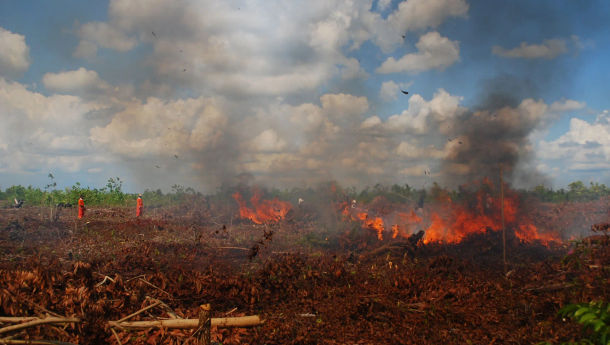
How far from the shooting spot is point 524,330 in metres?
6.38

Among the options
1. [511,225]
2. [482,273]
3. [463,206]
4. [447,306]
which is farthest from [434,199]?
[447,306]

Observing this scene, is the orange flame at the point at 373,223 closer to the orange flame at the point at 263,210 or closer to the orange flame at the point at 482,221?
the orange flame at the point at 482,221

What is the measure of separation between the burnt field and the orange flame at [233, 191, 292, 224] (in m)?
3.12

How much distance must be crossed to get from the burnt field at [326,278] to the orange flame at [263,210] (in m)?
3.12

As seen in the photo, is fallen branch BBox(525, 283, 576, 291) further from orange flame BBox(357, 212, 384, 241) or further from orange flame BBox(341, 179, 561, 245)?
orange flame BBox(357, 212, 384, 241)

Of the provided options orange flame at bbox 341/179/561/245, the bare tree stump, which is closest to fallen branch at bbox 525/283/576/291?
orange flame at bbox 341/179/561/245

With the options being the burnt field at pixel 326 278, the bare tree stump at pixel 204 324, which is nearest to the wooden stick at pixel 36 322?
the burnt field at pixel 326 278

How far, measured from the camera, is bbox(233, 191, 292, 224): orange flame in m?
22.1

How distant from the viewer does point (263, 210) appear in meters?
23.0

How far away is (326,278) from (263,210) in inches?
550

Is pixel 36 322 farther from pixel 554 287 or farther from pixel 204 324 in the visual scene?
pixel 554 287

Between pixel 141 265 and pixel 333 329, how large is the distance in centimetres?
669

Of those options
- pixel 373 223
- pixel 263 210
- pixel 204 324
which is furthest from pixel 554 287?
pixel 263 210

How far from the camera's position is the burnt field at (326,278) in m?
6.12
